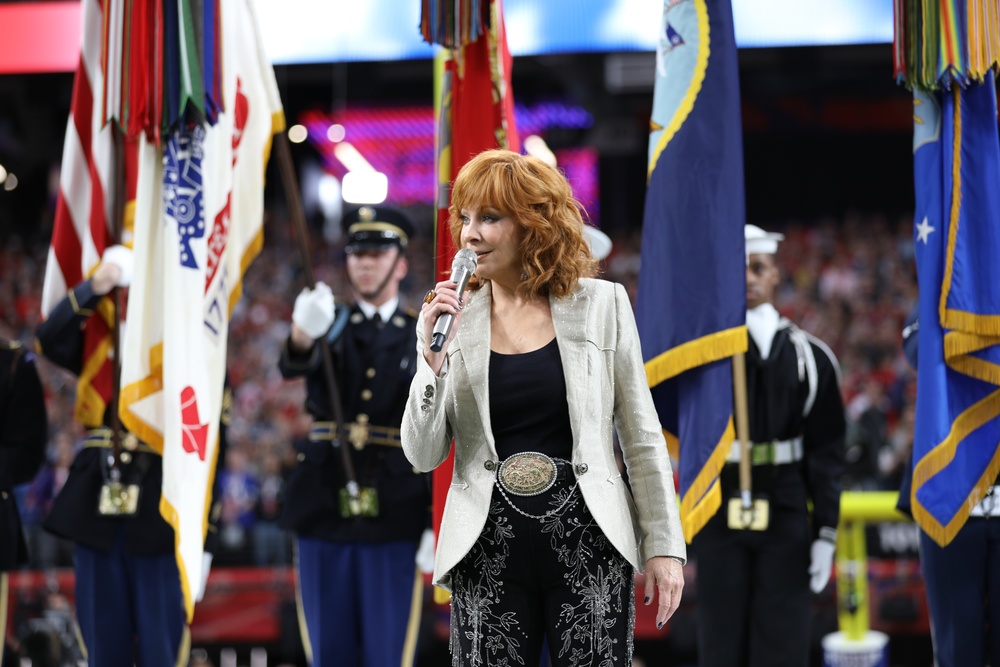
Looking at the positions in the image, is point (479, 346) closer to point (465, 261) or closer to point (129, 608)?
point (465, 261)

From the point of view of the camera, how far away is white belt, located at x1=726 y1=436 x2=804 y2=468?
14.0 ft

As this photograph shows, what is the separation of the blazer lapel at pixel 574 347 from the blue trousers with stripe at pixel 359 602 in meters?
2.03

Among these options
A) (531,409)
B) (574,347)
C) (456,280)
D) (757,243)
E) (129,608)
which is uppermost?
(757,243)

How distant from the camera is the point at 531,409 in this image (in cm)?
248

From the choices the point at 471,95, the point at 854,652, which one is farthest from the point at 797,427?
the point at 471,95

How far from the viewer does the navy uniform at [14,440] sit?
4406 millimetres

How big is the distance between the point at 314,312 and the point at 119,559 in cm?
105

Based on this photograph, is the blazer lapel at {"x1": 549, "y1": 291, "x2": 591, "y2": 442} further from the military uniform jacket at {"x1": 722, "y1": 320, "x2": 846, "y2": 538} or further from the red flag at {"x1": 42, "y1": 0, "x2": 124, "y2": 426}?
the red flag at {"x1": 42, "y1": 0, "x2": 124, "y2": 426}

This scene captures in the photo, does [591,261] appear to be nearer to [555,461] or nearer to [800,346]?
[555,461]

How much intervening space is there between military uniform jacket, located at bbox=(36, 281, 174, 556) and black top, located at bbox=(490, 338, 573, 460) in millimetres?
2007

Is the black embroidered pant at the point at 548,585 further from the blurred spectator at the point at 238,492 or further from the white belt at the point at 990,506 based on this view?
the blurred spectator at the point at 238,492

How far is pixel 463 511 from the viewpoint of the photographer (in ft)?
8.04

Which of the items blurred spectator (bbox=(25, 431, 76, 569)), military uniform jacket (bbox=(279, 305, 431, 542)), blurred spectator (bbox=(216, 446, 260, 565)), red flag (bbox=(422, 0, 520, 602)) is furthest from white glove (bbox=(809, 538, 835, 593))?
blurred spectator (bbox=(216, 446, 260, 565))

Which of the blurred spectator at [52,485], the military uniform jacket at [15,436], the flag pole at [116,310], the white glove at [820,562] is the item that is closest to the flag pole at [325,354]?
the flag pole at [116,310]
